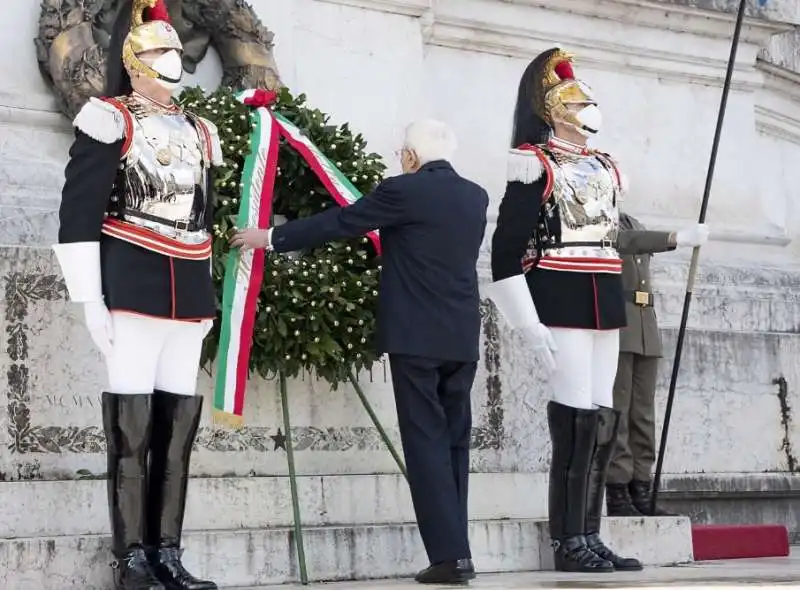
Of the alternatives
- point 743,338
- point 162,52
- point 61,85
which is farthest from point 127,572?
point 743,338

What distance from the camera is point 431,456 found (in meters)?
6.96

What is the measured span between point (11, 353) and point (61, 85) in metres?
1.55

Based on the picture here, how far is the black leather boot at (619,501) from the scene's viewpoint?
8992 millimetres

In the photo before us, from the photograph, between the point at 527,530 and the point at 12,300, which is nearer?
the point at 12,300

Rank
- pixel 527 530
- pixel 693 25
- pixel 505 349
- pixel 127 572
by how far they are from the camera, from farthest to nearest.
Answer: pixel 693 25, pixel 505 349, pixel 527 530, pixel 127 572

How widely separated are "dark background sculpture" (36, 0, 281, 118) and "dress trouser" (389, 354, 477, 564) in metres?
2.29

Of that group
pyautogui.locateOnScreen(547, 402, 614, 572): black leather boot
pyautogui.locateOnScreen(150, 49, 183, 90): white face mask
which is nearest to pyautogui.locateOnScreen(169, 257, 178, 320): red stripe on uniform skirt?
pyautogui.locateOnScreen(150, 49, 183, 90): white face mask

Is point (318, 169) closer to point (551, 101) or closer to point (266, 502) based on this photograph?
point (551, 101)

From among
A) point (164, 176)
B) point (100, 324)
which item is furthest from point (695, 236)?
point (100, 324)

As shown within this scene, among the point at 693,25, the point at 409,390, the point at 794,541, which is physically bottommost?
the point at 794,541

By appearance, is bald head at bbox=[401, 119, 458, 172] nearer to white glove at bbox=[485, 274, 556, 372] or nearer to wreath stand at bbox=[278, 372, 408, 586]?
white glove at bbox=[485, 274, 556, 372]

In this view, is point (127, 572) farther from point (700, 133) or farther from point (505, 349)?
point (700, 133)

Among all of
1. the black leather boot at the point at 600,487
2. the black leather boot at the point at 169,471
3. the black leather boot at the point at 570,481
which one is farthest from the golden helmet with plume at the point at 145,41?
the black leather boot at the point at 600,487

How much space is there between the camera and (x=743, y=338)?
11094mm
